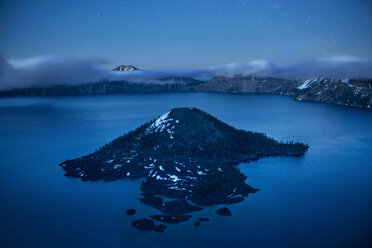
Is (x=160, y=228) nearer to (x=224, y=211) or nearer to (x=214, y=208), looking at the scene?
(x=214, y=208)

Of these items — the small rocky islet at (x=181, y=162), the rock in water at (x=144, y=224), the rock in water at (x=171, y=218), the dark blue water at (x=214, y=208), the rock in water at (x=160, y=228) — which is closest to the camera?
the dark blue water at (x=214, y=208)

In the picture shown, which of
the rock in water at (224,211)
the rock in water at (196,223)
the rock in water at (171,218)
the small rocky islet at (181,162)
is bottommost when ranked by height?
the rock in water at (196,223)

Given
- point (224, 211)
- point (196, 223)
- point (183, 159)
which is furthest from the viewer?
point (183, 159)

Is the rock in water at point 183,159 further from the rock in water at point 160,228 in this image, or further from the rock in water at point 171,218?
the rock in water at point 160,228

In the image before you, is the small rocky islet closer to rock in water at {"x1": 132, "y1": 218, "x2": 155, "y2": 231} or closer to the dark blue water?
rock in water at {"x1": 132, "y1": 218, "x2": 155, "y2": 231}

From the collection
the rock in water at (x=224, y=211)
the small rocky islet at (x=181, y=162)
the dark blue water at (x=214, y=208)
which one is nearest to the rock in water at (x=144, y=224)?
the small rocky islet at (x=181, y=162)

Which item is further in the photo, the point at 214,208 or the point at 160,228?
the point at 214,208

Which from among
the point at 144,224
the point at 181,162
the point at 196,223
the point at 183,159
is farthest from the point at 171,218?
the point at 183,159

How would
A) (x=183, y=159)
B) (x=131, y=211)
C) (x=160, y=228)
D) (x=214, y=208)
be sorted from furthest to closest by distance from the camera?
1. (x=183, y=159)
2. (x=214, y=208)
3. (x=131, y=211)
4. (x=160, y=228)
